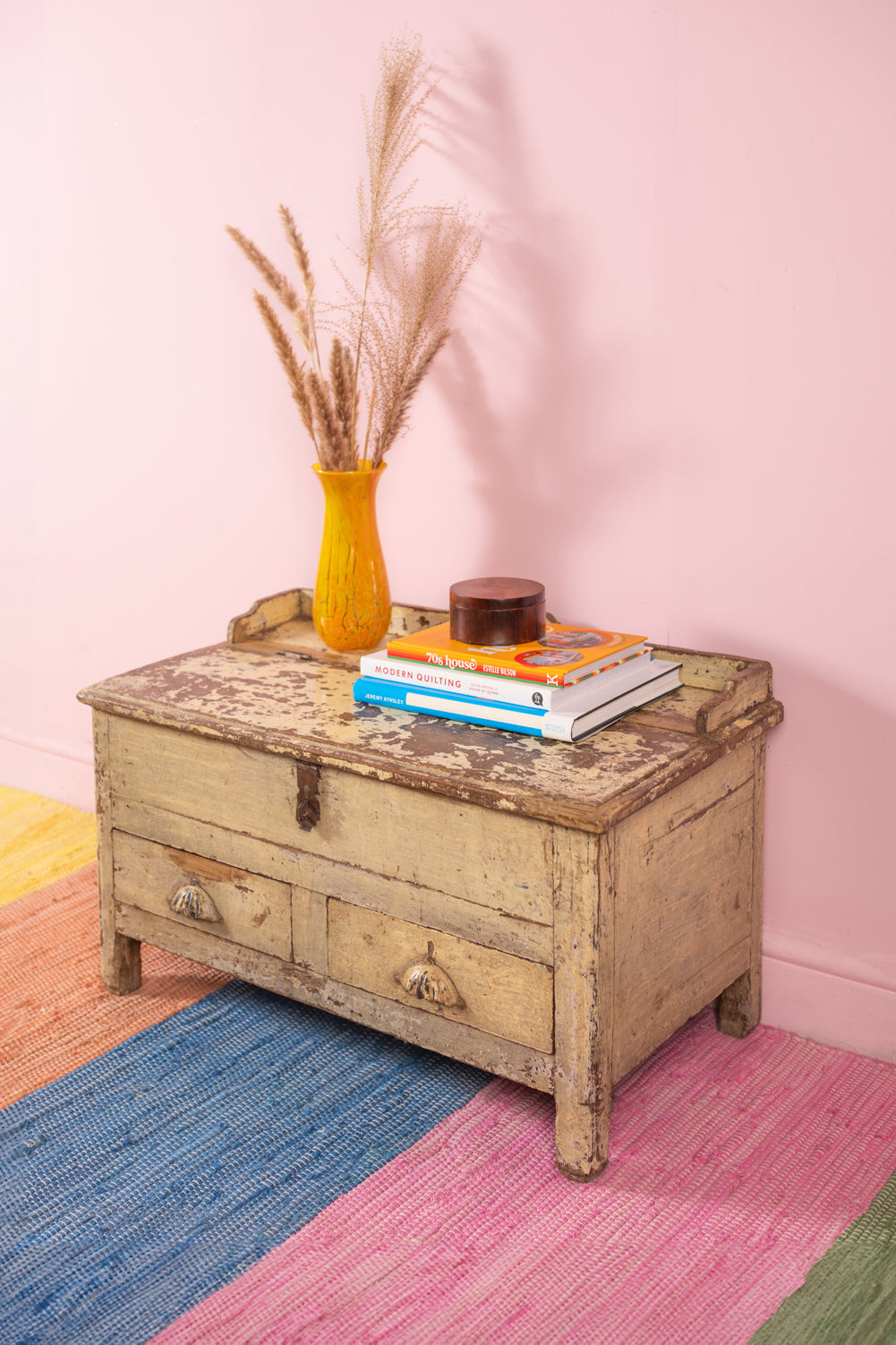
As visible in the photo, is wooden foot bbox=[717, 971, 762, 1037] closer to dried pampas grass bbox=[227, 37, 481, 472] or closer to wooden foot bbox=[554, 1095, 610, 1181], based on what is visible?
wooden foot bbox=[554, 1095, 610, 1181]

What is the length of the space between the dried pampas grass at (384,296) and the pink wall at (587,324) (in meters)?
0.05

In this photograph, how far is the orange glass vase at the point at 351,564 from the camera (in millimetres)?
1973

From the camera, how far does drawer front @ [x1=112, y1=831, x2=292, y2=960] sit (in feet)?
5.95

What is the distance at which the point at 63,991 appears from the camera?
2049 millimetres

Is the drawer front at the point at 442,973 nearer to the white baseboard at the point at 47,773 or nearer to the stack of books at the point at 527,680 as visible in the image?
the stack of books at the point at 527,680

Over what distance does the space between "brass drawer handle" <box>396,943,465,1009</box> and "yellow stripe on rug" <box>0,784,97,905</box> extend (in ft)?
3.65

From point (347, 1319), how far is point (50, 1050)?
0.75 meters

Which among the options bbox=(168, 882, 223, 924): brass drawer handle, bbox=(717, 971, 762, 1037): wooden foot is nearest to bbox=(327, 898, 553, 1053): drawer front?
bbox=(168, 882, 223, 924): brass drawer handle

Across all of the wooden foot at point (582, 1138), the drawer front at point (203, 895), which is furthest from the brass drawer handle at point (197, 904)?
the wooden foot at point (582, 1138)

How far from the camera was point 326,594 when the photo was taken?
6.60ft

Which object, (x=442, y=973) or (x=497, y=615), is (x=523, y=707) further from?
(x=442, y=973)

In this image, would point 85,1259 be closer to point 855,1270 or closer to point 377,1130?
point 377,1130

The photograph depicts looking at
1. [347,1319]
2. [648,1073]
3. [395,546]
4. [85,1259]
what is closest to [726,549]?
[395,546]

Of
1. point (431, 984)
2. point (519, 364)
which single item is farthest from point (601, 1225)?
point (519, 364)
